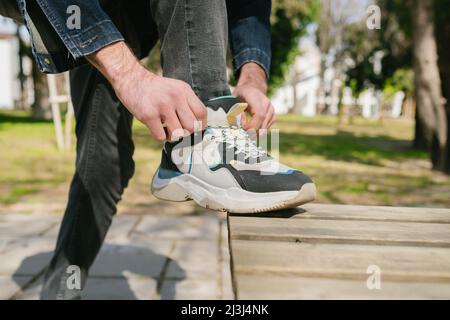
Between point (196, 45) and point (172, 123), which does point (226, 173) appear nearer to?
point (172, 123)

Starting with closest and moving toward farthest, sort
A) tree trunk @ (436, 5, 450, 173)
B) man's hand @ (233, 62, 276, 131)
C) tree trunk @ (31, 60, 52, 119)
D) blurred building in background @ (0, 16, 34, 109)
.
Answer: man's hand @ (233, 62, 276, 131) < tree trunk @ (436, 5, 450, 173) < tree trunk @ (31, 60, 52, 119) < blurred building in background @ (0, 16, 34, 109)

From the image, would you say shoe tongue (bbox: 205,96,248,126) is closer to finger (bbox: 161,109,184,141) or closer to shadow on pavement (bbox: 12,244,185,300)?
finger (bbox: 161,109,184,141)

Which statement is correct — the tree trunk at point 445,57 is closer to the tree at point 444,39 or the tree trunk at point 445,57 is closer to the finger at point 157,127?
the tree at point 444,39

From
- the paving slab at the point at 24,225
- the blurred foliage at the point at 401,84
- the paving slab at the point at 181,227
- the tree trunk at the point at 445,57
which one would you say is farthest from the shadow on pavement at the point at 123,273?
the blurred foliage at the point at 401,84

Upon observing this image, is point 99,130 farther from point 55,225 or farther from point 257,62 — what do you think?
point 55,225

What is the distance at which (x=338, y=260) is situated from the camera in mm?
766

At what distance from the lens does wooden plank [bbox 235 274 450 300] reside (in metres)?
0.62

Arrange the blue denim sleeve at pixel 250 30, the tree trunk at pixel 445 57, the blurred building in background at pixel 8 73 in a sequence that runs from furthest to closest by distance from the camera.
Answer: the blurred building in background at pixel 8 73, the tree trunk at pixel 445 57, the blue denim sleeve at pixel 250 30

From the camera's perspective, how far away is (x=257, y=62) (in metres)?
1.45

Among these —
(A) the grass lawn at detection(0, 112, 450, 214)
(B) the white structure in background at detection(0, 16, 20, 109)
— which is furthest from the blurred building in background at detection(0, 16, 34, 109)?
(A) the grass lawn at detection(0, 112, 450, 214)

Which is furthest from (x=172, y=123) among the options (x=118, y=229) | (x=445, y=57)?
(x=445, y=57)

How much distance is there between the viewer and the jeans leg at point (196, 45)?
109 centimetres

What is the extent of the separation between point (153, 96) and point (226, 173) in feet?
0.81

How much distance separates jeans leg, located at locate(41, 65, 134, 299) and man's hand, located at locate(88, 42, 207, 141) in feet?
1.76
